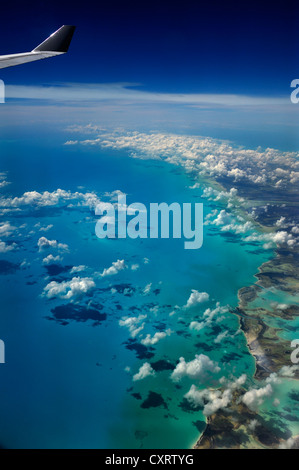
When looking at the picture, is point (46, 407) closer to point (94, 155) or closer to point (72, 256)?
point (72, 256)

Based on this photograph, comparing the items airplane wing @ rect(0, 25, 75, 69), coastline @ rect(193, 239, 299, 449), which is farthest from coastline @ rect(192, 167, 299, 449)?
airplane wing @ rect(0, 25, 75, 69)

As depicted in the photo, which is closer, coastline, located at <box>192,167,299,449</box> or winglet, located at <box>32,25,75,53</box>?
winglet, located at <box>32,25,75,53</box>

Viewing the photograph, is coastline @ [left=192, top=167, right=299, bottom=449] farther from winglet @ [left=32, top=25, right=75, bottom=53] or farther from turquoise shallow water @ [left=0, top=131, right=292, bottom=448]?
winglet @ [left=32, top=25, right=75, bottom=53]

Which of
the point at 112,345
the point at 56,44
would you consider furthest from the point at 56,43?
the point at 112,345

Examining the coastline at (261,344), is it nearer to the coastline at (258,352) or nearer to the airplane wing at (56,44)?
the coastline at (258,352)

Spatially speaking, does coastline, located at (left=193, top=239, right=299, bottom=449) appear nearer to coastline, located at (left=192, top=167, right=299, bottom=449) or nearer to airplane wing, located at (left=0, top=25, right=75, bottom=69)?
coastline, located at (left=192, top=167, right=299, bottom=449)

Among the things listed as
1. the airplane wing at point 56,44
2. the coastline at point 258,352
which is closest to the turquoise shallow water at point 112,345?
the coastline at point 258,352

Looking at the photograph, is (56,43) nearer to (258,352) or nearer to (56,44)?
(56,44)

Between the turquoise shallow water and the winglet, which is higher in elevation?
the winglet
